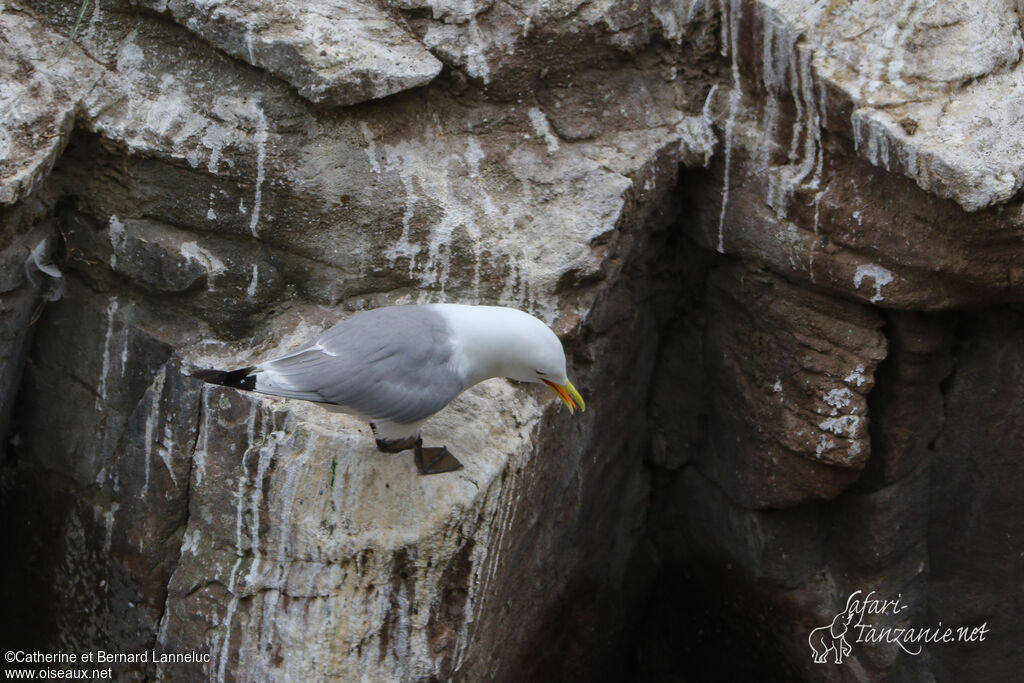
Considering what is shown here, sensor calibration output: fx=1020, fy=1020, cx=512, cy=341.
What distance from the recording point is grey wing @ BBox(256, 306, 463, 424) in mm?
2400

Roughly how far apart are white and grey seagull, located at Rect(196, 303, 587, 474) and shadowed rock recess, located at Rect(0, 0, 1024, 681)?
251 mm

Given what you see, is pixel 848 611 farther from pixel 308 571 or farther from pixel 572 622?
pixel 308 571

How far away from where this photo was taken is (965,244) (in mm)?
3000

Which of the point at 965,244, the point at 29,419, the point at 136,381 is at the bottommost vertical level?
the point at 29,419

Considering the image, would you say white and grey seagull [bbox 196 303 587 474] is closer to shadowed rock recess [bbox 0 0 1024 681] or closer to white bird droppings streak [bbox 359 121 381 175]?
shadowed rock recess [bbox 0 0 1024 681]

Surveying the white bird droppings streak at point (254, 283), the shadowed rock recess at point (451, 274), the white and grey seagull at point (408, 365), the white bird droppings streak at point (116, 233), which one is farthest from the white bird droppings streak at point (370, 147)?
the white bird droppings streak at point (116, 233)

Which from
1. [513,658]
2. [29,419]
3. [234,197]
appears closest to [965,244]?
[513,658]

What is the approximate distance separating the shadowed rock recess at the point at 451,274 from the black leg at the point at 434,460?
4cm

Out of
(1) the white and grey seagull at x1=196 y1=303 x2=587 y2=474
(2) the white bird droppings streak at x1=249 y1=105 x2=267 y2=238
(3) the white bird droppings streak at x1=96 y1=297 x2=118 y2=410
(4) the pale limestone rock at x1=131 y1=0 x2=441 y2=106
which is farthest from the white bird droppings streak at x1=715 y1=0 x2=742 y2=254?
(3) the white bird droppings streak at x1=96 y1=297 x2=118 y2=410

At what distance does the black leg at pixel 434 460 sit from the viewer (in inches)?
104

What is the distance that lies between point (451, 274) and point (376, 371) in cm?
74

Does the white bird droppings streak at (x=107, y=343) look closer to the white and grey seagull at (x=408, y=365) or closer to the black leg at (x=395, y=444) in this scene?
the white and grey seagull at (x=408, y=365)

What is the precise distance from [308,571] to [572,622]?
1550mm

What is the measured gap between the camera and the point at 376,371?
2424mm
